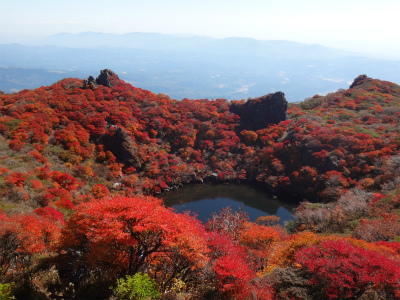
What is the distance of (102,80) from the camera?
219 ft

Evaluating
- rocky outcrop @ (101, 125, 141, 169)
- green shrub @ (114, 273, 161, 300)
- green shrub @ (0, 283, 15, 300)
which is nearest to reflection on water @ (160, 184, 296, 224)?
rocky outcrop @ (101, 125, 141, 169)

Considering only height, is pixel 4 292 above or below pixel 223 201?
above

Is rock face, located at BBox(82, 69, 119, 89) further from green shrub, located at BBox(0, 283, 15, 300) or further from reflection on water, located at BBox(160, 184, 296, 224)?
green shrub, located at BBox(0, 283, 15, 300)

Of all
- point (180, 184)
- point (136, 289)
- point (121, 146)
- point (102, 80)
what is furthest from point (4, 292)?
point (102, 80)

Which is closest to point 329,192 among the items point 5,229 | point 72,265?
point 72,265

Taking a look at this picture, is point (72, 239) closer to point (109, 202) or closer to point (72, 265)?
point (72, 265)

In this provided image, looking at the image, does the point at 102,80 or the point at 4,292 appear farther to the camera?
the point at 102,80

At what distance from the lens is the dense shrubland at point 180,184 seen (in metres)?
14.4

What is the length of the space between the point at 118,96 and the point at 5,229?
54.0m

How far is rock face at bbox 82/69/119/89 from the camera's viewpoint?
62653mm

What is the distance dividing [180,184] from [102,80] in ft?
113

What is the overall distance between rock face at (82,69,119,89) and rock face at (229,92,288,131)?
36.1 m

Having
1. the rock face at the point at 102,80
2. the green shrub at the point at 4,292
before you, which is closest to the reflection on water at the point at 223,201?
the green shrub at the point at 4,292

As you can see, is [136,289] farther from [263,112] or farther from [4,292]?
[263,112]
